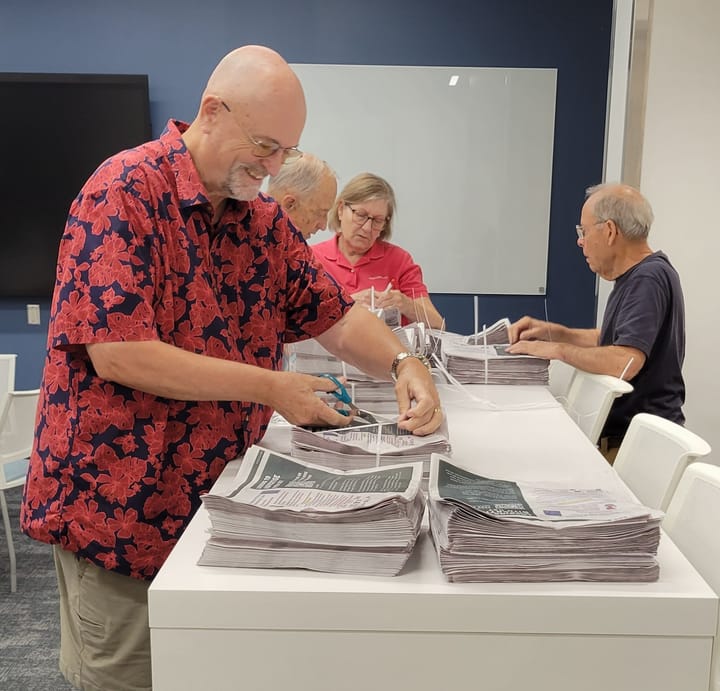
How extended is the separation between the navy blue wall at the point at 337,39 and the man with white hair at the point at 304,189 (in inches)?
85.6

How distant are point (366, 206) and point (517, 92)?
5.84ft

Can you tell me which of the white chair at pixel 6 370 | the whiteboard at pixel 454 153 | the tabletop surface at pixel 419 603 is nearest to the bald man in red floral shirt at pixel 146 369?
the tabletop surface at pixel 419 603

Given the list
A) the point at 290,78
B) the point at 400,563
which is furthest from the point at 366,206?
the point at 400,563

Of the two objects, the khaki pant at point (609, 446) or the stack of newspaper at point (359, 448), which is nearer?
the stack of newspaper at point (359, 448)

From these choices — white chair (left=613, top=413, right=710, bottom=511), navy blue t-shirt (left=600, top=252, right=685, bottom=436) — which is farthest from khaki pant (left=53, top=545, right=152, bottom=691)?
navy blue t-shirt (left=600, top=252, right=685, bottom=436)

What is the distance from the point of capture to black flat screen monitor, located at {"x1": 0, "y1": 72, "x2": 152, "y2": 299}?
441 cm

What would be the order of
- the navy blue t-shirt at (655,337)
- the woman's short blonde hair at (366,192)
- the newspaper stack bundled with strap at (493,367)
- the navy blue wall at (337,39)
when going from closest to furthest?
1. the newspaper stack bundled with strap at (493,367)
2. the navy blue t-shirt at (655,337)
3. the woman's short blonde hair at (366,192)
4. the navy blue wall at (337,39)

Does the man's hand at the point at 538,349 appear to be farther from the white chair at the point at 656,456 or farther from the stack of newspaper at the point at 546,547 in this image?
the stack of newspaper at the point at 546,547

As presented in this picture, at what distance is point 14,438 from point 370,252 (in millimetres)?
1565

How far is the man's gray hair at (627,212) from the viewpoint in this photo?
2844mm

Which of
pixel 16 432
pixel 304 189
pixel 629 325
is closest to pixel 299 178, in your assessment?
pixel 304 189

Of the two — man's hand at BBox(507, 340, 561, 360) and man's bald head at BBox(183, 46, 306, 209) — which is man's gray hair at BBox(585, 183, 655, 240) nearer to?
man's hand at BBox(507, 340, 561, 360)

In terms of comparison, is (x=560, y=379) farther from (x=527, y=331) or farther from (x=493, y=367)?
(x=493, y=367)

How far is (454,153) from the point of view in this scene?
14.7 feet
